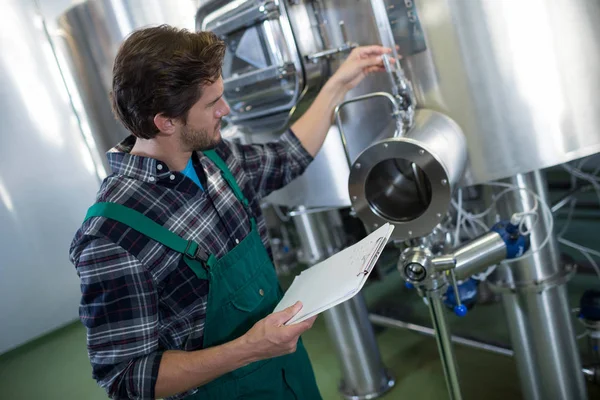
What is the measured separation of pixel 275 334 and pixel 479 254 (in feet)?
1.78

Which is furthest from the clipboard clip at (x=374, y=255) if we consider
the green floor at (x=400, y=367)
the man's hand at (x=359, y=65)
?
the green floor at (x=400, y=367)

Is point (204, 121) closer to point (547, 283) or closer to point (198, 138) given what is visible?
point (198, 138)

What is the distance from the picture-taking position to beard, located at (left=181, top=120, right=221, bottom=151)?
3.50 feet

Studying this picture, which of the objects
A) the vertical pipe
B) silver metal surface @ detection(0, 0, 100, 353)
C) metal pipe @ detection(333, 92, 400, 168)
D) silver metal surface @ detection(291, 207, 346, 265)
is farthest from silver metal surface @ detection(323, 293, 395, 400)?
silver metal surface @ detection(0, 0, 100, 353)

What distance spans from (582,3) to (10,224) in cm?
345

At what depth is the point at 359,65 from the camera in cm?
128

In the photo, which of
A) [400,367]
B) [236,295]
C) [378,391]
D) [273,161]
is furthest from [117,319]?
[400,367]

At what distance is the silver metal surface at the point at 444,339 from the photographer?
1223 millimetres

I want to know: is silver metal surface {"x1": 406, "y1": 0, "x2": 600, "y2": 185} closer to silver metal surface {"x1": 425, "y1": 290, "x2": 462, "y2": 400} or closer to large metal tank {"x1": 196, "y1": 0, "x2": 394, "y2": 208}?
large metal tank {"x1": 196, "y1": 0, "x2": 394, "y2": 208}

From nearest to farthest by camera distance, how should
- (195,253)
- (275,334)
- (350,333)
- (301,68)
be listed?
(275,334) → (195,253) → (301,68) → (350,333)

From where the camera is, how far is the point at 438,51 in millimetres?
1192

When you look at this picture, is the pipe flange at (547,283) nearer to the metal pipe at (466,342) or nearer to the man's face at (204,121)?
the metal pipe at (466,342)

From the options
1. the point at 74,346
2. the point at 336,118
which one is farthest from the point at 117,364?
the point at 74,346

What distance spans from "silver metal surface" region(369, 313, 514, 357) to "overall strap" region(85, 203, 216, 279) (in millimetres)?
1066
